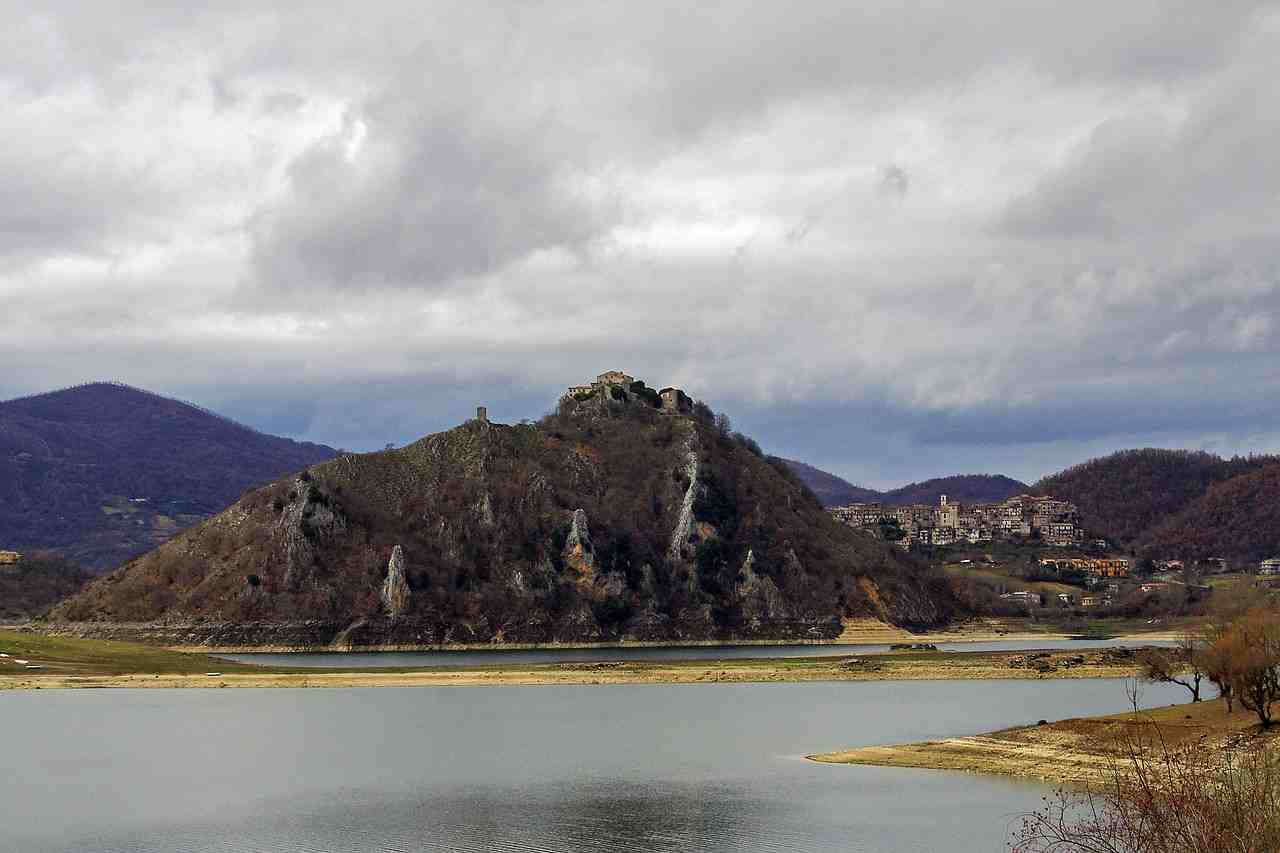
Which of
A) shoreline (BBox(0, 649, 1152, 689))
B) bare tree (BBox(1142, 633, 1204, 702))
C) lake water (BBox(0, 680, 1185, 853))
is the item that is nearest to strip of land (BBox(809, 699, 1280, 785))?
lake water (BBox(0, 680, 1185, 853))

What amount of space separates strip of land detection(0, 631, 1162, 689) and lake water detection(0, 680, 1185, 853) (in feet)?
36.4

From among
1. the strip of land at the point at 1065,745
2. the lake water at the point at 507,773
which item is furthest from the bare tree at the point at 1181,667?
the strip of land at the point at 1065,745

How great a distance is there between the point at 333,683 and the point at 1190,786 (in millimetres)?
123454

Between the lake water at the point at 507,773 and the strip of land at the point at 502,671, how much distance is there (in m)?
11.1

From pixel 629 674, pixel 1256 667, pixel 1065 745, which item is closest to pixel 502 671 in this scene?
pixel 629 674

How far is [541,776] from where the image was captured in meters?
76.6

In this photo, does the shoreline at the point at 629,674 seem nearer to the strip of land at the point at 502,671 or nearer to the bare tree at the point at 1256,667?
the strip of land at the point at 502,671

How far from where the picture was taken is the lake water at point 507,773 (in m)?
58.8

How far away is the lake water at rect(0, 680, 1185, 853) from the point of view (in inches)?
2313

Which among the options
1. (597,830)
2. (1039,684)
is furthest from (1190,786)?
(1039,684)

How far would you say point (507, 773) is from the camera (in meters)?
78.2

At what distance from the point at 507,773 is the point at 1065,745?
28933mm

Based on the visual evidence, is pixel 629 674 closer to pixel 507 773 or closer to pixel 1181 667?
pixel 1181 667

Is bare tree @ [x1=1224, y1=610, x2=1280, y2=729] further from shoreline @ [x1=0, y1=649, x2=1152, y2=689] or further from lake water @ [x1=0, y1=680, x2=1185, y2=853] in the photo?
shoreline @ [x1=0, y1=649, x2=1152, y2=689]
